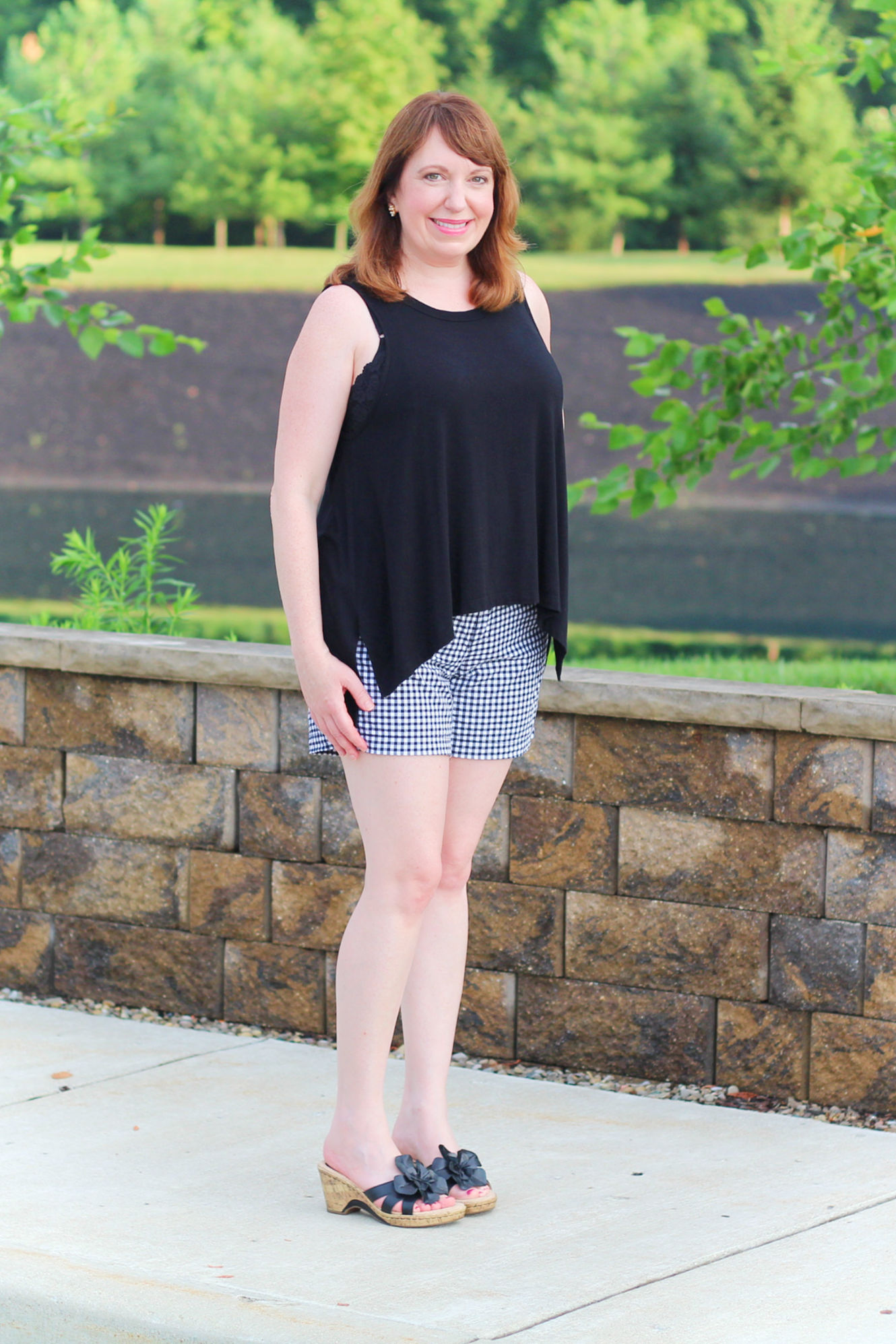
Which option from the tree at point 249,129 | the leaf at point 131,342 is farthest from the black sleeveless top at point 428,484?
the tree at point 249,129

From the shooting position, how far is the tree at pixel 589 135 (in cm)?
3325

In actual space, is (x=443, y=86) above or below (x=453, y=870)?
above

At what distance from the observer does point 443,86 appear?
33562mm

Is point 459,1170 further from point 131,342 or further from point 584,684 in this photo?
point 131,342

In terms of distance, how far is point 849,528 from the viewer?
2477cm

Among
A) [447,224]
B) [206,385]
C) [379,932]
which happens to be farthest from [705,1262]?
[206,385]

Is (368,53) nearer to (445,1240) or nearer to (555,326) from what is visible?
(555,326)

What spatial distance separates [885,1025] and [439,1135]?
3.75 feet

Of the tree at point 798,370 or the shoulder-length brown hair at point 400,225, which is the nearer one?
the shoulder-length brown hair at point 400,225

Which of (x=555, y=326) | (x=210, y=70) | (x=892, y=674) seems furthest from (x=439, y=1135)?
(x=210, y=70)

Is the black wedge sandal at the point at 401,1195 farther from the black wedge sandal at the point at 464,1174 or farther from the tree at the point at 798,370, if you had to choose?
the tree at the point at 798,370

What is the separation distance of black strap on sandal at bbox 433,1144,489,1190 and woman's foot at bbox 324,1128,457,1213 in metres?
0.05

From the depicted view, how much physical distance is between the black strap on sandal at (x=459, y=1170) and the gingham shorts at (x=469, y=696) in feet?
2.53

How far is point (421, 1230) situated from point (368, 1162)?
0.16 meters
